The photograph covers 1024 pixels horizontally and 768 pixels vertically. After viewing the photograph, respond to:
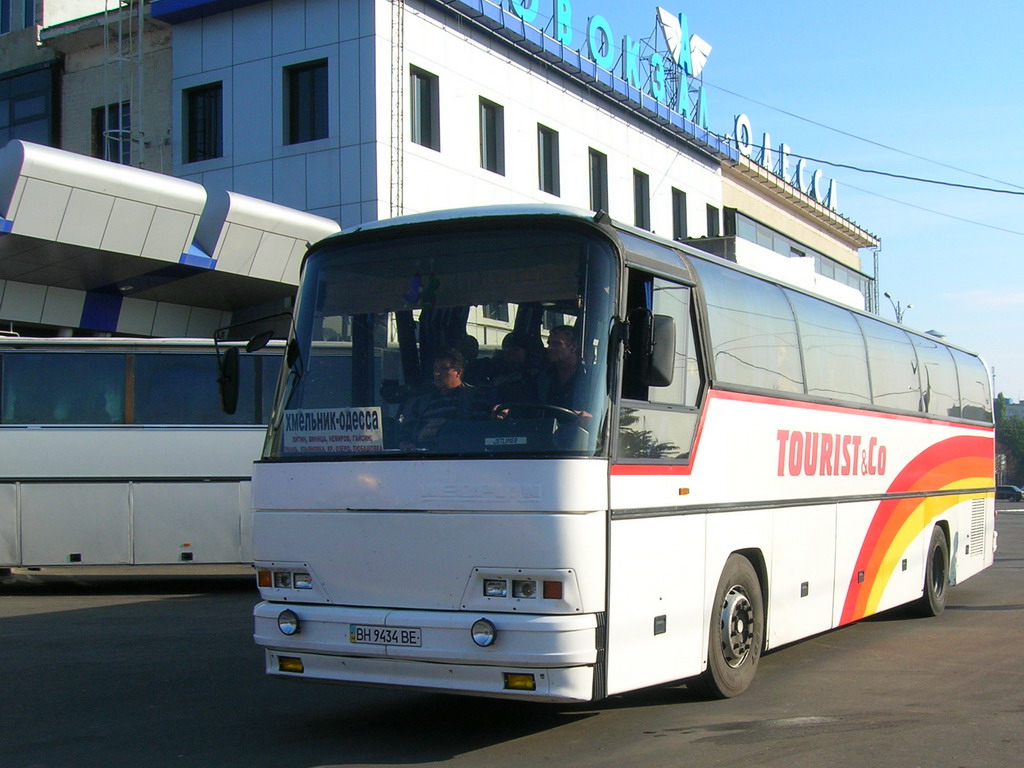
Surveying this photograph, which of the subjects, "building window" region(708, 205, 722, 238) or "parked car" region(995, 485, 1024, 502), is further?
"parked car" region(995, 485, 1024, 502)

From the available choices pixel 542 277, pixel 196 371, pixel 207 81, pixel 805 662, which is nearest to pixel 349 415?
pixel 542 277

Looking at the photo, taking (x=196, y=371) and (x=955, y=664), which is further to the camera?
(x=196, y=371)

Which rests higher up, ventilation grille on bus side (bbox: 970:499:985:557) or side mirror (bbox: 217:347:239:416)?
side mirror (bbox: 217:347:239:416)

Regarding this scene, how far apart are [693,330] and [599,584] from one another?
2.28 m

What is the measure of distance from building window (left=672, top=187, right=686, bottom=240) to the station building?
3.07 m

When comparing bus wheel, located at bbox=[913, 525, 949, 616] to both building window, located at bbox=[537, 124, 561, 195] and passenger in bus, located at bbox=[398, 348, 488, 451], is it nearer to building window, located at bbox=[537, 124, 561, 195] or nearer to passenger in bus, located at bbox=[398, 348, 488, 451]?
passenger in bus, located at bbox=[398, 348, 488, 451]

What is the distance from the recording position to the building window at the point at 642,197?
114 ft

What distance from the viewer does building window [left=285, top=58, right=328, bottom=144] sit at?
25656 mm

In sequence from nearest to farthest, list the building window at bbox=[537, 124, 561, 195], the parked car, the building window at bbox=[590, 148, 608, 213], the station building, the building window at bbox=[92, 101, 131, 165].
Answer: the station building → the building window at bbox=[92, 101, 131, 165] → the building window at bbox=[537, 124, 561, 195] → the building window at bbox=[590, 148, 608, 213] → the parked car

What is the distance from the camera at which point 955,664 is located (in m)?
9.96

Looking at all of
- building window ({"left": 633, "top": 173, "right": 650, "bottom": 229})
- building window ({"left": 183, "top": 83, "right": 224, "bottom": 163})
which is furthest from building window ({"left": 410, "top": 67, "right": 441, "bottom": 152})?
building window ({"left": 633, "top": 173, "right": 650, "bottom": 229})

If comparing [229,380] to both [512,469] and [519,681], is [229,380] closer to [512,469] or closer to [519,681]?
[512,469]

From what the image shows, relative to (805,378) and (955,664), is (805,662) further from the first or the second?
(805,378)

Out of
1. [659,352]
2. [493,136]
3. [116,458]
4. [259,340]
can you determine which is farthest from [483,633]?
[493,136]
